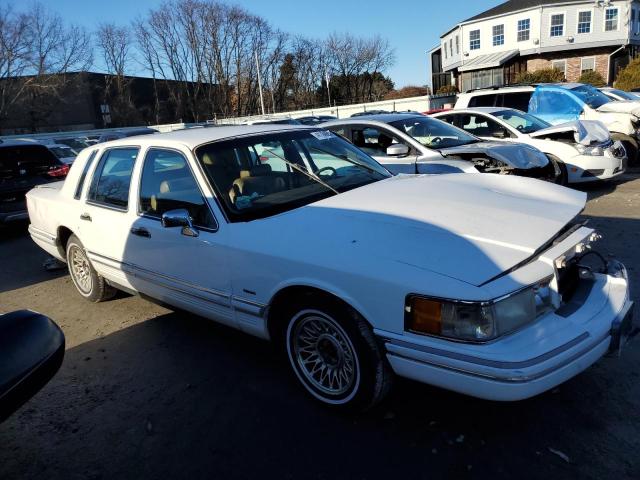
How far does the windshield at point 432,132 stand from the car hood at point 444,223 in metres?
4.13

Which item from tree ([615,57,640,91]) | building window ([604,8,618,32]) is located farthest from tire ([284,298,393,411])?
building window ([604,8,618,32])

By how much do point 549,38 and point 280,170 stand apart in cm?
4244

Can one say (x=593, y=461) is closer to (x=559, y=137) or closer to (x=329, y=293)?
(x=329, y=293)

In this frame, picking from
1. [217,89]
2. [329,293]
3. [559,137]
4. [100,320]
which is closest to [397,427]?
[329,293]

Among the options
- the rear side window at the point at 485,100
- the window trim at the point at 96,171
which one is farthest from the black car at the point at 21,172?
the rear side window at the point at 485,100

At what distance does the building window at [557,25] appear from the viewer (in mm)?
38281

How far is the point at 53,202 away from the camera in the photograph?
16.8 feet

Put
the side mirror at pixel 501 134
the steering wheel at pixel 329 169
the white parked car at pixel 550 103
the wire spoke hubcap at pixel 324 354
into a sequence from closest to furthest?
the wire spoke hubcap at pixel 324 354 < the steering wheel at pixel 329 169 < the side mirror at pixel 501 134 < the white parked car at pixel 550 103

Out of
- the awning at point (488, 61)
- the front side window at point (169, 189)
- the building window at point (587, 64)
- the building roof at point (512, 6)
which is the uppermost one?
the building roof at point (512, 6)

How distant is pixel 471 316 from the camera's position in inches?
88.4

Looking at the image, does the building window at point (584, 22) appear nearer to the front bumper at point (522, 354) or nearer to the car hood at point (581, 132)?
the car hood at point (581, 132)

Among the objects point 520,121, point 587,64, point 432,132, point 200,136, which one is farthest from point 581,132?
point 587,64

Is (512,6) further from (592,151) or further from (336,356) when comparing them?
(336,356)

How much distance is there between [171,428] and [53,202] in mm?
3257
